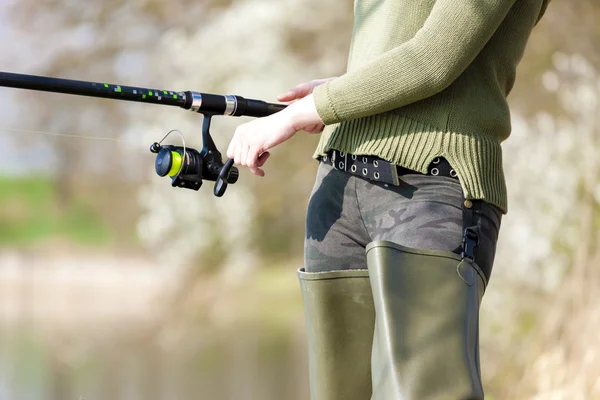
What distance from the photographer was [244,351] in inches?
190

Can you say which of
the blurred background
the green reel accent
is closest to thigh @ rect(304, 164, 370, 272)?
the green reel accent

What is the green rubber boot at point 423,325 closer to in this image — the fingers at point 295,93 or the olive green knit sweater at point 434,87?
the olive green knit sweater at point 434,87

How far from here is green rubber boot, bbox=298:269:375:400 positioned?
1.33 meters

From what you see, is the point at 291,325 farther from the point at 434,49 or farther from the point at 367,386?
the point at 434,49


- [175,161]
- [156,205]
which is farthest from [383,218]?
[156,205]

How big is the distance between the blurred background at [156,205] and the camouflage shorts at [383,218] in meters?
3.03

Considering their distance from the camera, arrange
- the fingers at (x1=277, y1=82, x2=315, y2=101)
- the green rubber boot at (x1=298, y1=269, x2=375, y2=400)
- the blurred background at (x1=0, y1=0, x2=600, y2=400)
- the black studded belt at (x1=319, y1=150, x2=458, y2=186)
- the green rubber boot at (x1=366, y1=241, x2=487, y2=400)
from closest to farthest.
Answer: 1. the green rubber boot at (x1=366, y1=241, x2=487, y2=400)
2. the black studded belt at (x1=319, y1=150, x2=458, y2=186)
3. the green rubber boot at (x1=298, y1=269, x2=375, y2=400)
4. the fingers at (x1=277, y1=82, x2=315, y2=101)
5. the blurred background at (x1=0, y1=0, x2=600, y2=400)

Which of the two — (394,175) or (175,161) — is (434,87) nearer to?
(394,175)

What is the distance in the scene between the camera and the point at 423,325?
3.69 feet

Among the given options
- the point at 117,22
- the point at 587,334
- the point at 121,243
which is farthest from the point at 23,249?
the point at 587,334

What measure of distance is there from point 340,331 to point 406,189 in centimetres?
28

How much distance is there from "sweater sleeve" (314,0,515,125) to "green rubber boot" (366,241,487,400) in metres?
0.21

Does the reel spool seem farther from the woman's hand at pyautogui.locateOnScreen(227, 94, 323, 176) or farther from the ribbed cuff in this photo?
the ribbed cuff

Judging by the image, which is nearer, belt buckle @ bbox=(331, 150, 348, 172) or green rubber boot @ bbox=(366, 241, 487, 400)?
green rubber boot @ bbox=(366, 241, 487, 400)
